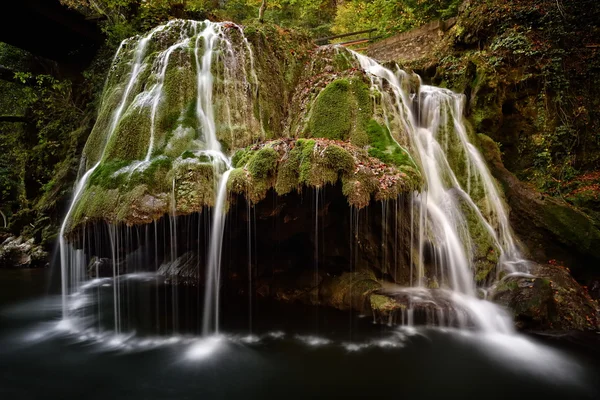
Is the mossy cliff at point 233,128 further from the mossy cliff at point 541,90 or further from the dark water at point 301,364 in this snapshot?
the mossy cliff at point 541,90

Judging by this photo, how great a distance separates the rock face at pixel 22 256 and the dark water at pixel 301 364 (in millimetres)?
6395

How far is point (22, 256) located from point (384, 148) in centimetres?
1346

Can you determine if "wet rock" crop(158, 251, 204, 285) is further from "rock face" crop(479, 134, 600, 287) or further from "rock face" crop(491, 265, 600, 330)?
"rock face" crop(479, 134, 600, 287)

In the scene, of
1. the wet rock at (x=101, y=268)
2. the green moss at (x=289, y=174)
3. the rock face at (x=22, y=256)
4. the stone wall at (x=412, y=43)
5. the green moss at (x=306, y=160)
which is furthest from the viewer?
the stone wall at (x=412, y=43)

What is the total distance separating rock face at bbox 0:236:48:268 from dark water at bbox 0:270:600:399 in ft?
21.0

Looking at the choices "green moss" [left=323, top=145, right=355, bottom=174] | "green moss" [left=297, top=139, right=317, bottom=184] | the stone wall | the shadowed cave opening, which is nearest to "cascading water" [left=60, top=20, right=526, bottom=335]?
the shadowed cave opening

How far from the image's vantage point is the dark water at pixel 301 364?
14.6ft

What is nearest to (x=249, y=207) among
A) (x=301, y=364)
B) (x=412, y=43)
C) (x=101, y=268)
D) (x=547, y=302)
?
(x=301, y=364)

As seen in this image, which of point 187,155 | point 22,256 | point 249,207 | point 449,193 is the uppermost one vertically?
point 187,155

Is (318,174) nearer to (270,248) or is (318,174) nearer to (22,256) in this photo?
(270,248)

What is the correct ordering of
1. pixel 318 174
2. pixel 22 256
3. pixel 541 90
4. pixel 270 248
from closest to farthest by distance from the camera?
pixel 318 174, pixel 270 248, pixel 541 90, pixel 22 256

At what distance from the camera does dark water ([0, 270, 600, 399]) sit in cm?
446

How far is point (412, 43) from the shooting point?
45.8 feet

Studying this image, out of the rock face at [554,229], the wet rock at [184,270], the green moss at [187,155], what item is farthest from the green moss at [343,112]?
the rock face at [554,229]
